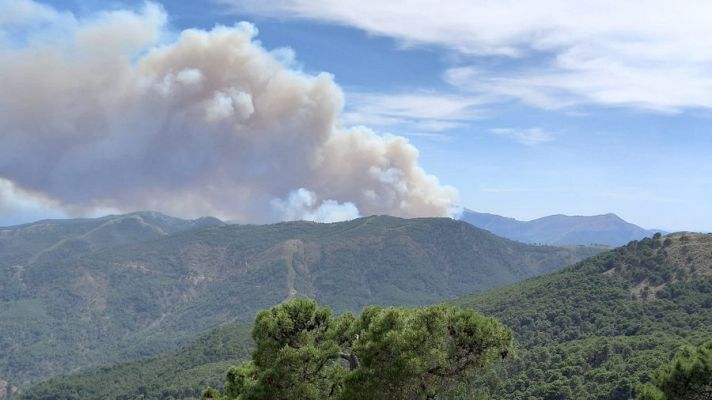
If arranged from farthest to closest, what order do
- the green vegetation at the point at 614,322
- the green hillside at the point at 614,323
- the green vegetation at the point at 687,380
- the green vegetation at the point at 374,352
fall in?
the green vegetation at the point at 614,322, the green hillside at the point at 614,323, the green vegetation at the point at 687,380, the green vegetation at the point at 374,352

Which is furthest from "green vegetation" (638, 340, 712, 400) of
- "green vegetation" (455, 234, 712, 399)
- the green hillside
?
the green hillside

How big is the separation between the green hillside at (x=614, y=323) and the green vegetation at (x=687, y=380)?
5150 cm

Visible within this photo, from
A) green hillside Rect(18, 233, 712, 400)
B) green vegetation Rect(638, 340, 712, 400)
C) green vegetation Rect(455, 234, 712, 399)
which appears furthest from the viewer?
green vegetation Rect(455, 234, 712, 399)

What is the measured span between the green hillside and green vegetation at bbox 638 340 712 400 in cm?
5150

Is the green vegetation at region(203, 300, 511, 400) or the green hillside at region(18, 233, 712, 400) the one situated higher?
the green vegetation at region(203, 300, 511, 400)

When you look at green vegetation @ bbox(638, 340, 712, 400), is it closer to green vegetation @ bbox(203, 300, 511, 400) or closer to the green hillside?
green vegetation @ bbox(203, 300, 511, 400)

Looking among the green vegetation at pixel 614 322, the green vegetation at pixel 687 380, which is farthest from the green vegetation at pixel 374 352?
the green vegetation at pixel 614 322

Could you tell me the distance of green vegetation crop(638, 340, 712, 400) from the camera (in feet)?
125

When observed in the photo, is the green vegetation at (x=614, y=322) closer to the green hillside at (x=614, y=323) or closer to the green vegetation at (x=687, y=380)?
the green hillside at (x=614, y=323)

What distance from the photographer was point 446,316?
33.4 m

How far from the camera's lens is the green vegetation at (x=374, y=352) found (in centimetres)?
3244

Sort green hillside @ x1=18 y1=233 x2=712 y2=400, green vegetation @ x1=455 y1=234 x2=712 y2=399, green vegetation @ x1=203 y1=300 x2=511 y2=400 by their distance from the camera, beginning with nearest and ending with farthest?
green vegetation @ x1=203 y1=300 x2=511 y2=400 → green hillside @ x1=18 y1=233 x2=712 y2=400 → green vegetation @ x1=455 y1=234 x2=712 y2=399

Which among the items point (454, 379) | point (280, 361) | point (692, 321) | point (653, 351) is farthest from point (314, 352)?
point (692, 321)

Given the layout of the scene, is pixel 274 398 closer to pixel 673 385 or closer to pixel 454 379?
pixel 454 379
